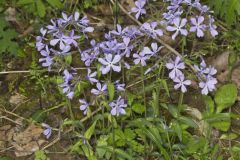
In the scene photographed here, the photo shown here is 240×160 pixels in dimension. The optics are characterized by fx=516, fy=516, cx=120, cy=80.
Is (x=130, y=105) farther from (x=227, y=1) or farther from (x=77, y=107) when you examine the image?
(x=227, y=1)

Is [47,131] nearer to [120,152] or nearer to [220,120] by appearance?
[120,152]

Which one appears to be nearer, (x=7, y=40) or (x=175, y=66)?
(x=175, y=66)

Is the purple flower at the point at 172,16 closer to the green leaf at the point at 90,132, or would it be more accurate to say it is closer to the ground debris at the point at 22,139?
the green leaf at the point at 90,132

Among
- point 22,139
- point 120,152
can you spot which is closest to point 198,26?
point 120,152

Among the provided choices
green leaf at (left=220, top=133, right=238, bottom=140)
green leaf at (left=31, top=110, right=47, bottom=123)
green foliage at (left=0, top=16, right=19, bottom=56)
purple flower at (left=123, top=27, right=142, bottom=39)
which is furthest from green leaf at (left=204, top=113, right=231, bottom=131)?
green foliage at (left=0, top=16, right=19, bottom=56)

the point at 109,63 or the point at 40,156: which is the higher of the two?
the point at 109,63

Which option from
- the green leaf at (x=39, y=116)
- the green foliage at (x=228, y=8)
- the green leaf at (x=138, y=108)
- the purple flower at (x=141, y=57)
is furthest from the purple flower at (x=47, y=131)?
the green foliage at (x=228, y=8)

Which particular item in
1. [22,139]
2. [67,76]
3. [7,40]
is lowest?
[22,139]

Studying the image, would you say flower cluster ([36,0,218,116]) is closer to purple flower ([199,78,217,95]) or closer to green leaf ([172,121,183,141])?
purple flower ([199,78,217,95])
